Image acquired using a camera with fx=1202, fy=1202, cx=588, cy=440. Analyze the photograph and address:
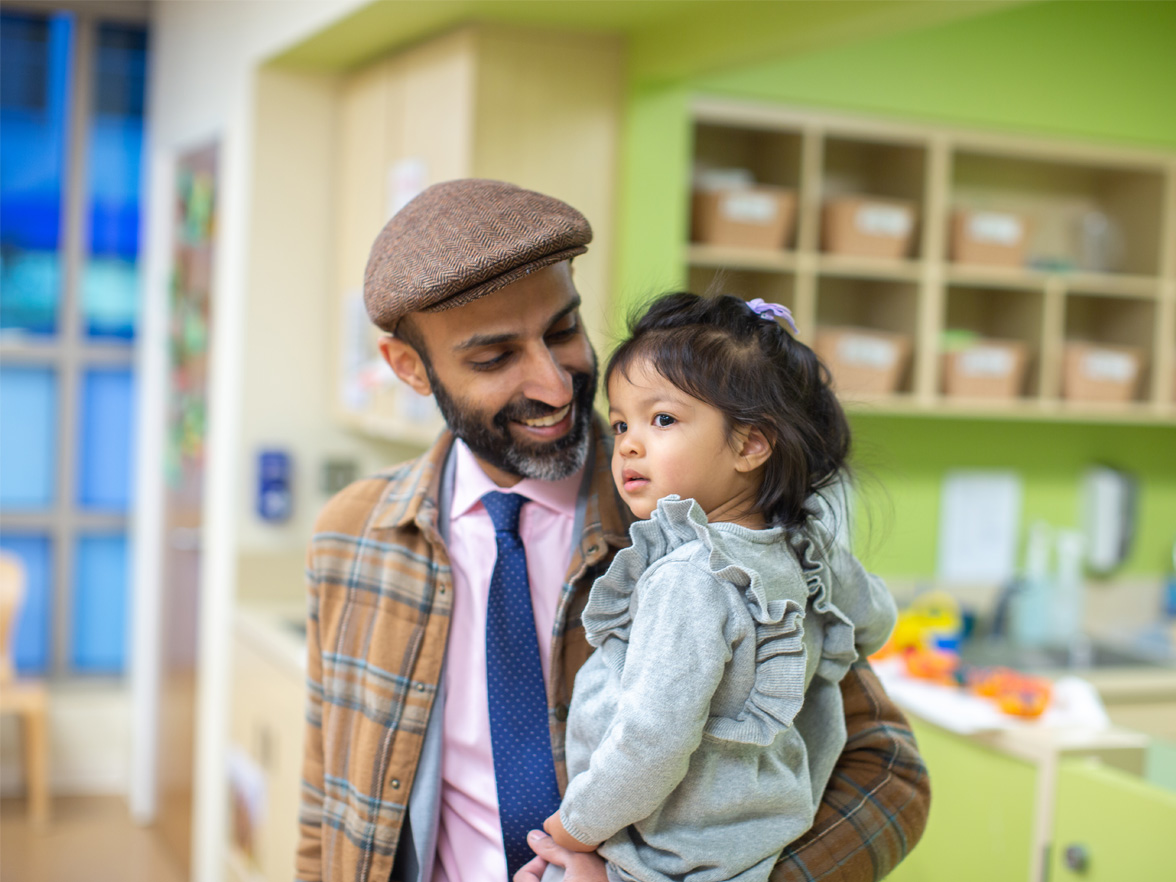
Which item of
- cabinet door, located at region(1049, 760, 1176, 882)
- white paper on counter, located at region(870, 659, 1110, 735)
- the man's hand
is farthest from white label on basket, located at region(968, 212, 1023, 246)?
the man's hand

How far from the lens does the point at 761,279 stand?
3.73 meters

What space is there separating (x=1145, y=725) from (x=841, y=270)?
5.28ft

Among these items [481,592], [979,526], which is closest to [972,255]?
[979,526]

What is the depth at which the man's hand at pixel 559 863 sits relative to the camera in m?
1.25

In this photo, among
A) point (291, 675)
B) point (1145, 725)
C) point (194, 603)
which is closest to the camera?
point (291, 675)

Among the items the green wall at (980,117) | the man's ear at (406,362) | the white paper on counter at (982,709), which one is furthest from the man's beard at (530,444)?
the green wall at (980,117)

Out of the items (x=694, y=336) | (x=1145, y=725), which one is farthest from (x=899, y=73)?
(x=694, y=336)

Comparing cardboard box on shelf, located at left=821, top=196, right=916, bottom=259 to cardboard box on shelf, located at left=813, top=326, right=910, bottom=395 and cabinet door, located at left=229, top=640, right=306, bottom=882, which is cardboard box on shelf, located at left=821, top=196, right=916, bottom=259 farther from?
cabinet door, located at left=229, top=640, right=306, bottom=882

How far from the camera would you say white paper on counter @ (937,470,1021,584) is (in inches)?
165

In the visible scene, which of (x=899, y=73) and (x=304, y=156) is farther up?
(x=899, y=73)

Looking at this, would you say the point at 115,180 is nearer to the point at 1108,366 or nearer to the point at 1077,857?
the point at 1108,366

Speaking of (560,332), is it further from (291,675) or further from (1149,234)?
(1149,234)

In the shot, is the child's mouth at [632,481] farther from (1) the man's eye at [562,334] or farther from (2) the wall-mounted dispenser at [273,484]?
(2) the wall-mounted dispenser at [273,484]

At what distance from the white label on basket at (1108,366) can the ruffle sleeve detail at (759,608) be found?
294cm
